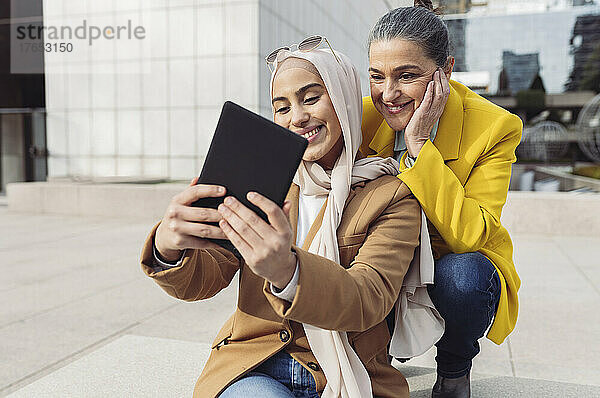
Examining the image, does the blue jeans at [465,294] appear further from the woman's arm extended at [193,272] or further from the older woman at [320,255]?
the woman's arm extended at [193,272]

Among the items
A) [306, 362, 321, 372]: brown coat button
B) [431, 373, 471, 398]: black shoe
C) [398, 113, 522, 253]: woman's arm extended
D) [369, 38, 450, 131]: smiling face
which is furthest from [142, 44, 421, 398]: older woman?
[431, 373, 471, 398]: black shoe

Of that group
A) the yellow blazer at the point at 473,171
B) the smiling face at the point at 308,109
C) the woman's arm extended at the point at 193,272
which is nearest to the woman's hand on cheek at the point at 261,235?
the woman's arm extended at the point at 193,272

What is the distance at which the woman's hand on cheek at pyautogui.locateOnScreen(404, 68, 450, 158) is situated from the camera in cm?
212

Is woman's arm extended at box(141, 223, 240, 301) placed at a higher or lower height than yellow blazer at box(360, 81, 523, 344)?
lower

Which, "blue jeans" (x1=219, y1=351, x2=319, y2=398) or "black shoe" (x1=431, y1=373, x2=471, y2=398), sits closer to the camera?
"blue jeans" (x1=219, y1=351, x2=319, y2=398)

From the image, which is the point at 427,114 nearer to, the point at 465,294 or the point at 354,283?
the point at 465,294

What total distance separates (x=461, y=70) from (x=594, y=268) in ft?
77.7

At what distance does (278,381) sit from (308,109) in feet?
2.71

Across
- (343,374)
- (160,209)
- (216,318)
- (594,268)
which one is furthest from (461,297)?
(160,209)

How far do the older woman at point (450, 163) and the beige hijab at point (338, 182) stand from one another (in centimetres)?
24

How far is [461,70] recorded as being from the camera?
1102 inches

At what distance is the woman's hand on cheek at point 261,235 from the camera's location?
48.5 inches

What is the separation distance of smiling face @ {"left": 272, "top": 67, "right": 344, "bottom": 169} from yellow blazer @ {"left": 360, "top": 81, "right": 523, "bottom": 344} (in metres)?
0.37

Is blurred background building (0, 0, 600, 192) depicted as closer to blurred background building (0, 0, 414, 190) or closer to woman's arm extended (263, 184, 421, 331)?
blurred background building (0, 0, 414, 190)
